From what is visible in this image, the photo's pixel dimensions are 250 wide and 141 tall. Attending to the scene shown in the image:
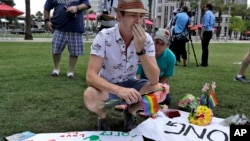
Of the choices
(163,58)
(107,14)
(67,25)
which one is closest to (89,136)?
(163,58)

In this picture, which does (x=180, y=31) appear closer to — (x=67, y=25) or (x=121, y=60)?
(x=67, y=25)

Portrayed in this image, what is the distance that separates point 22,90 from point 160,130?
7.25 feet

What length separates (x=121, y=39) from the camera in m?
2.39

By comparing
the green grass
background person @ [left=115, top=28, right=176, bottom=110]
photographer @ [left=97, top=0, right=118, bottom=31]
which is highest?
photographer @ [left=97, top=0, right=118, bottom=31]

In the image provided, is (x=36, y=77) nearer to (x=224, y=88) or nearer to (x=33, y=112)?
(x=33, y=112)

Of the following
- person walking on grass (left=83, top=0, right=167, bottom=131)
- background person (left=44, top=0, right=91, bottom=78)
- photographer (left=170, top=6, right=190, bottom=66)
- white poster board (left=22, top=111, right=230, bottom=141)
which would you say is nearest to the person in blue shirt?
photographer (left=170, top=6, right=190, bottom=66)

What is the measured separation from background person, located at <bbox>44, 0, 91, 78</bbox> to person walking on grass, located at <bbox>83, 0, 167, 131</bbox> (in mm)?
2385

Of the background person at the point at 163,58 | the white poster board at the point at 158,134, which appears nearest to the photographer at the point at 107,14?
the background person at the point at 163,58

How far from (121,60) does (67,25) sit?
8.35 feet

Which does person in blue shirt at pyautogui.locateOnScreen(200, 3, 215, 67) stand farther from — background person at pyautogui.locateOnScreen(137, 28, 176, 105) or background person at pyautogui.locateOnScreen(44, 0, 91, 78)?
background person at pyautogui.locateOnScreen(137, 28, 176, 105)

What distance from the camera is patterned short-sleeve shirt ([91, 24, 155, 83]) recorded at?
2391 millimetres

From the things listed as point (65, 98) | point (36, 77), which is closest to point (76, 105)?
point (65, 98)

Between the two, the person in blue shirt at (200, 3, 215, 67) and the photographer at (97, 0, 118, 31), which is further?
the person in blue shirt at (200, 3, 215, 67)

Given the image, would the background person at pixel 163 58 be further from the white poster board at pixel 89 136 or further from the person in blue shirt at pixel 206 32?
the person in blue shirt at pixel 206 32
